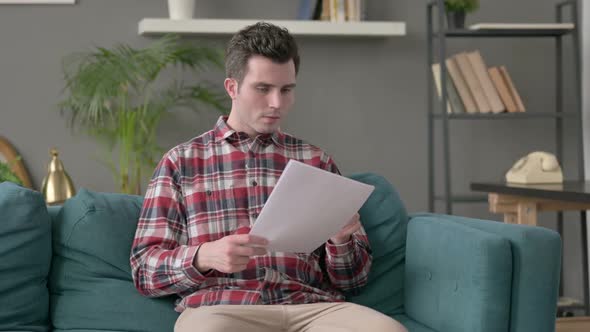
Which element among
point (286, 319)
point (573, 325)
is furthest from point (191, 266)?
point (573, 325)

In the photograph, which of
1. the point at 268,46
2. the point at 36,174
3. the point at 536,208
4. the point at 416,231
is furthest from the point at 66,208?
the point at 536,208

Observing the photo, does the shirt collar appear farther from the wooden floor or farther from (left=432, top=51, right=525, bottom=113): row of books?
(left=432, top=51, right=525, bottom=113): row of books

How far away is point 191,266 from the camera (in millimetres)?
1996

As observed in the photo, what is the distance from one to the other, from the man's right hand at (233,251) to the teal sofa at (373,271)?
0.31 meters

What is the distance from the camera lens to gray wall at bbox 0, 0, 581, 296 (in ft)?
12.6

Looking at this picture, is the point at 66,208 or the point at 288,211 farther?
the point at 66,208

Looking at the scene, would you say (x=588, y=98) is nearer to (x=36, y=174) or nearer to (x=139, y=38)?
(x=139, y=38)

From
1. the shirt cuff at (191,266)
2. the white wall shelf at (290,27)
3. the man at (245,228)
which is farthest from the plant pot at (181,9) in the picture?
the shirt cuff at (191,266)

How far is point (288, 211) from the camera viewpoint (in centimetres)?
184

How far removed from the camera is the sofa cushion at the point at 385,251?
233 cm

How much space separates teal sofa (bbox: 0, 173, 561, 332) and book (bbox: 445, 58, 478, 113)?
1681mm

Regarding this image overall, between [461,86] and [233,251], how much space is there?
7.60 feet

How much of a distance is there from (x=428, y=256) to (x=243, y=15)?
82.6 inches

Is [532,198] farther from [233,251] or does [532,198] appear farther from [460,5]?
[233,251]
